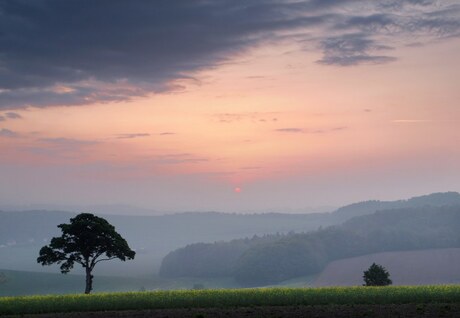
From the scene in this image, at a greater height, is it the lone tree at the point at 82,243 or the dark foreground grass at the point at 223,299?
the lone tree at the point at 82,243

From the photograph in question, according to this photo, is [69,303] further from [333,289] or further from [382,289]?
[382,289]

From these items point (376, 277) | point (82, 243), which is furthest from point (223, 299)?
point (376, 277)

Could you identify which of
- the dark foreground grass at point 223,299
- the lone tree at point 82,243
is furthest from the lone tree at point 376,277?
the lone tree at point 82,243

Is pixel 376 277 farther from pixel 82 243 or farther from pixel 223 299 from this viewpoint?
pixel 82 243

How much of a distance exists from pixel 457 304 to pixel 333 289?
12.4 meters

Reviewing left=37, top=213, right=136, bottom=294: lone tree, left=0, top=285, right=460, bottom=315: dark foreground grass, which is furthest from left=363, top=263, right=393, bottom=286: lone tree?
left=37, top=213, right=136, bottom=294: lone tree

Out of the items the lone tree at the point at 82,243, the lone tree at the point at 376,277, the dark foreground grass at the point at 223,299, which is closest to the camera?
the dark foreground grass at the point at 223,299

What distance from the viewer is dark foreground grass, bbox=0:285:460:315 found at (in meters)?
46.5

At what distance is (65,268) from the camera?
66750 millimetres

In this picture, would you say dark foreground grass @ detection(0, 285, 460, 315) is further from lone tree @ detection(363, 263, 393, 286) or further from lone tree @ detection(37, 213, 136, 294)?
lone tree @ detection(363, 263, 393, 286)

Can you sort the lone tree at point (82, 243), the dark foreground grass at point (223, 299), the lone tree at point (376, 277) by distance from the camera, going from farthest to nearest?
the lone tree at point (376, 277) < the lone tree at point (82, 243) < the dark foreground grass at point (223, 299)

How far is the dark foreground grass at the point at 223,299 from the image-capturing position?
46.5 meters

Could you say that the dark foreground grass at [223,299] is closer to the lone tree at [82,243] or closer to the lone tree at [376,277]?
the lone tree at [82,243]

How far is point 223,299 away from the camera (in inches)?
1908
